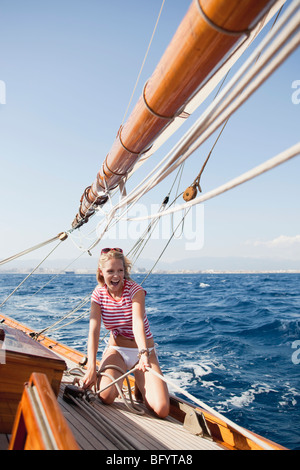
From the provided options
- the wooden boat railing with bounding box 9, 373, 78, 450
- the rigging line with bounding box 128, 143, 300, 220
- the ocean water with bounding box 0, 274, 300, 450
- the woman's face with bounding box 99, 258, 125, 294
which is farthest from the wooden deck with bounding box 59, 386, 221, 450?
the ocean water with bounding box 0, 274, 300, 450

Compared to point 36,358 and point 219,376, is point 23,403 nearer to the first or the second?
point 36,358

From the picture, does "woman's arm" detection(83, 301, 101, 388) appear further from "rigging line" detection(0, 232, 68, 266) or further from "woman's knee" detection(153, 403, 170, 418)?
"rigging line" detection(0, 232, 68, 266)

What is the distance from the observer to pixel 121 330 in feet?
10.1

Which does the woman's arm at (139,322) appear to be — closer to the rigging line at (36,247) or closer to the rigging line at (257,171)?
the rigging line at (257,171)

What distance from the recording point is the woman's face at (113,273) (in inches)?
116

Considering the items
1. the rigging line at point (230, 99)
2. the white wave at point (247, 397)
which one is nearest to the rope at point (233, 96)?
the rigging line at point (230, 99)

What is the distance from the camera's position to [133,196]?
323 centimetres

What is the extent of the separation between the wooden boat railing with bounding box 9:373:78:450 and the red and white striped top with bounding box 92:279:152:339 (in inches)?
62.6

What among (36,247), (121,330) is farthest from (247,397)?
(36,247)

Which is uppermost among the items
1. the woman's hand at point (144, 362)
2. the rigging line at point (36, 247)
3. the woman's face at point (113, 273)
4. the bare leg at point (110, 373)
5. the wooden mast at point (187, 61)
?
the wooden mast at point (187, 61)

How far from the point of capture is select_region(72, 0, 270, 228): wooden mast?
4.46ft

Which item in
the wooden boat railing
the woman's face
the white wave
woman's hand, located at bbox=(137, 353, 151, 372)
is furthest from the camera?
the white wave

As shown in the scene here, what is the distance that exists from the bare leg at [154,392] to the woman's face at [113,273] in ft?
2.33

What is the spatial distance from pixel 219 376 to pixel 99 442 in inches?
176
